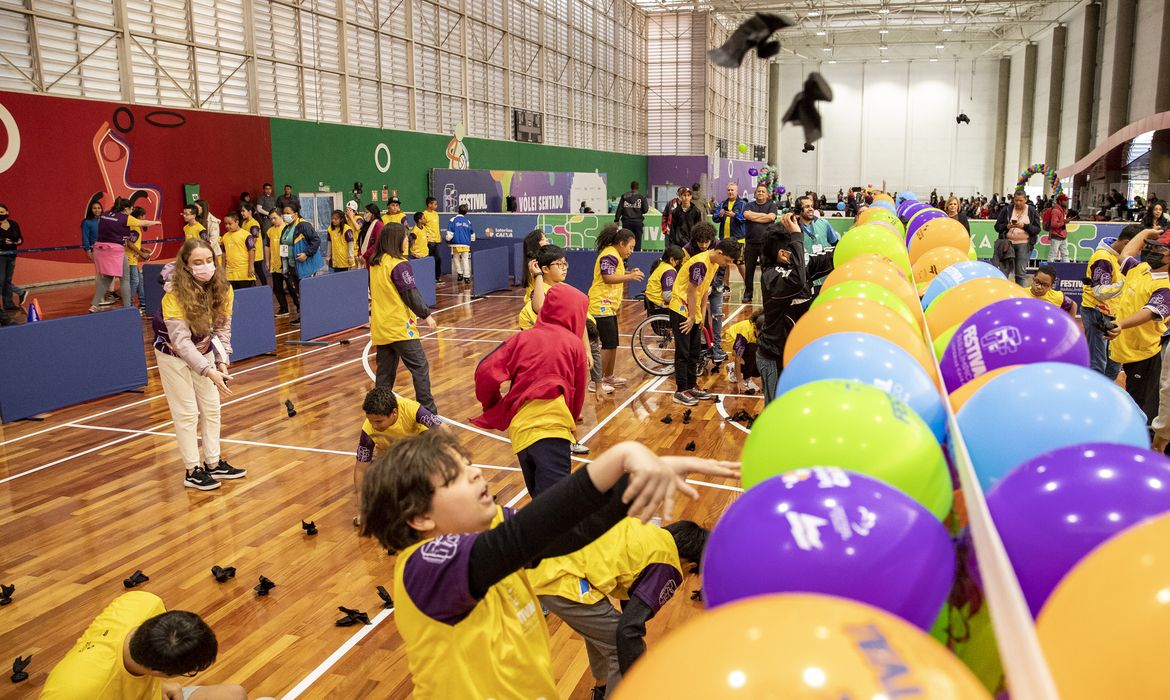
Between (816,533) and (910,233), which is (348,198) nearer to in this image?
(910,233)

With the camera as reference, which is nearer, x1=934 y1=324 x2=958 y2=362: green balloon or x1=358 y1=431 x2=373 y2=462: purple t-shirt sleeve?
x1=934 y1=324 x2=958 y2=362: green balloon

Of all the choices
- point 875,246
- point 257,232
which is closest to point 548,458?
point 875,246

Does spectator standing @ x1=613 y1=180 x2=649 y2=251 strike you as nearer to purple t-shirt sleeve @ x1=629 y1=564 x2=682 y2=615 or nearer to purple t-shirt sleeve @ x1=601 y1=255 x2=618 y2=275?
purple t-shirt sleeve @ x1=601 y1=255 x2=618 y2=275

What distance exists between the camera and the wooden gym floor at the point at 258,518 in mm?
4016

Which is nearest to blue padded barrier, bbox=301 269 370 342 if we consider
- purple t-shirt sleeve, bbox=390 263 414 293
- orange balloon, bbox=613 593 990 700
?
purple t-shirt sleeve, bbox=390 263 414 293

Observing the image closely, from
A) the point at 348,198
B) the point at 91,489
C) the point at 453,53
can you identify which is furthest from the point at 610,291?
the point at 453,53

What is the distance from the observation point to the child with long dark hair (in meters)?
6.57

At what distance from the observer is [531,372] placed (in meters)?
Answer: 3.94

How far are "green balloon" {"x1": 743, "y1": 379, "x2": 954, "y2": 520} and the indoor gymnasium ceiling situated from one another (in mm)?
31212

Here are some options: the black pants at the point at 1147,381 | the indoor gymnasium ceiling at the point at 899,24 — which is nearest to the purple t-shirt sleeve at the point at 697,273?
the black pants at the point at 1147,381

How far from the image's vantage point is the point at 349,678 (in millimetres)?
3770

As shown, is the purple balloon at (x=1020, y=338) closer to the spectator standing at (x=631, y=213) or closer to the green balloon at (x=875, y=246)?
the green balloon at (x=875, y=246)

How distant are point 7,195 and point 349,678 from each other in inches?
498

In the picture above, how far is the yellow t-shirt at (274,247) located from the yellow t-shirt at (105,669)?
10509mm
